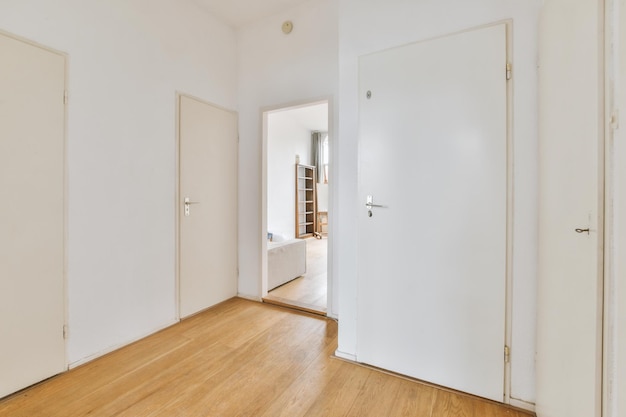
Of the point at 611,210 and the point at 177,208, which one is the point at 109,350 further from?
the point at 611,210

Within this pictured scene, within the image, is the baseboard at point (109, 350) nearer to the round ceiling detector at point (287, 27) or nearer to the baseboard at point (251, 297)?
the baseboard at point (251, 297)

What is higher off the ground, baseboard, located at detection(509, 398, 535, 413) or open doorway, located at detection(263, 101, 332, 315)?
open doorway, located at detection(263, 101, 332, 315)

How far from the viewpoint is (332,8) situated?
274 cm

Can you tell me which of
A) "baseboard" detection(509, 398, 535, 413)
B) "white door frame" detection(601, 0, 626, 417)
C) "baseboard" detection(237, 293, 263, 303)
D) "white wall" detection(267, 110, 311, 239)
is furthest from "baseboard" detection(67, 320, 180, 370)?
"white wall" detection(267, 110, 311, 239)

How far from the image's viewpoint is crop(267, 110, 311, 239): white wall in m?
6.32

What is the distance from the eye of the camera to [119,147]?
7.34 ft

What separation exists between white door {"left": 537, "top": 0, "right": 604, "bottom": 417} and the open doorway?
191cm

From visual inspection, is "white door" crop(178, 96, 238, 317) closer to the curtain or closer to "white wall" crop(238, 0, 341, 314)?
"white wall" crop(238, 0, 341, 314)

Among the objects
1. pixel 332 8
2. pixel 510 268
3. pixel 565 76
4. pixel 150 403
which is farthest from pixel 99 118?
pixel 510 268

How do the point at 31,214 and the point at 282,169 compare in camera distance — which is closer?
the point at 31,214

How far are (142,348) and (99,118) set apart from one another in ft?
5.76

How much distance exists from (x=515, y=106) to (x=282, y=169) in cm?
554

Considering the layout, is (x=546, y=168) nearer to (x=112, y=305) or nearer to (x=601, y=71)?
(x=601, y=71)

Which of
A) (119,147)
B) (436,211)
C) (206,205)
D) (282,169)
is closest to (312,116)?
(282,169)
